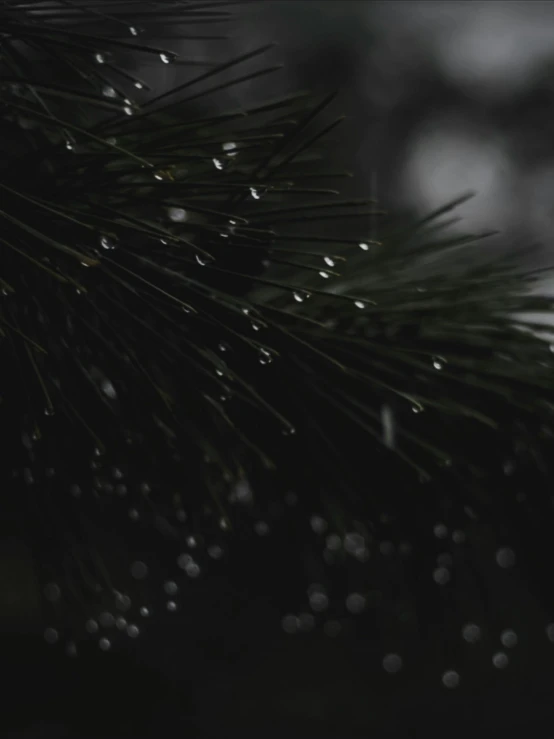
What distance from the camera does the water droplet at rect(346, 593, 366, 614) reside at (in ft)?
1.67

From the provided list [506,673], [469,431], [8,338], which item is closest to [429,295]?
[469,431]

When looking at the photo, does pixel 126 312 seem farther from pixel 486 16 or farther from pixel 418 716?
pixel 486 16

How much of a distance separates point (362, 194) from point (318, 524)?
2.32m

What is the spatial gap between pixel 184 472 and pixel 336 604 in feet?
0.55

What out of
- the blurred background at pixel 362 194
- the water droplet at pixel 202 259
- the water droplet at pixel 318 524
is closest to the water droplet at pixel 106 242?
the water droplet at pixel 202 259

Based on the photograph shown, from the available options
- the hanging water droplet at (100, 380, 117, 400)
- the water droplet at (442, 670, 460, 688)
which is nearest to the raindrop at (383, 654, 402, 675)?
the water droplet at (442, 670, 460, 688)

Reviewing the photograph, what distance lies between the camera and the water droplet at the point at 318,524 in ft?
1.48

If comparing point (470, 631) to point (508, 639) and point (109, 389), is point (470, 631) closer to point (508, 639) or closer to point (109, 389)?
point (508, 639)

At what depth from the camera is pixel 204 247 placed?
36 centimetres

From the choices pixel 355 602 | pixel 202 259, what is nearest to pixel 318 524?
pixel 355 602

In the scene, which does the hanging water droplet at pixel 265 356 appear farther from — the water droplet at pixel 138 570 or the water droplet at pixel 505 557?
the water droplet at pixel 138 570

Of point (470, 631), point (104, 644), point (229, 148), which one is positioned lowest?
point (104, 644)

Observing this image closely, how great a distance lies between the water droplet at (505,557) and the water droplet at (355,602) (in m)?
0.09

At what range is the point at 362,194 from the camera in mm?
2678
